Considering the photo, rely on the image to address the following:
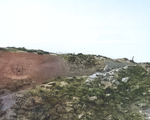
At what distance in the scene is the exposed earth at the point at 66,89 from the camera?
6.84 m

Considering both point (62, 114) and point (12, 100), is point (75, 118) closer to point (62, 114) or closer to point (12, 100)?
point (62, 114)

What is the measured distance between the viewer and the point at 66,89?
329 inches

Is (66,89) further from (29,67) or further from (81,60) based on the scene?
(81,60)

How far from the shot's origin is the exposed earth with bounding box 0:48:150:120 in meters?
6.84

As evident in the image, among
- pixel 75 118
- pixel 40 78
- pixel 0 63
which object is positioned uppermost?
pixel 0 63

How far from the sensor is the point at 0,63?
927 centimetres

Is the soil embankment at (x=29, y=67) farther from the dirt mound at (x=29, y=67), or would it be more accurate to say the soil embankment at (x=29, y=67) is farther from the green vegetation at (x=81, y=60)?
the green vegetation at (x=81, y=60)

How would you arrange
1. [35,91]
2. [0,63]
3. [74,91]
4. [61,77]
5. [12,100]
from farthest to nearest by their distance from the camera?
[61,77]
[0,63]
[74,91]
[35,91]
[12,100]

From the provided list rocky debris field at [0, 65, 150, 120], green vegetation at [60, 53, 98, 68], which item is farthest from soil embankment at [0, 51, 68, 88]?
rocky debris field at [0, 65, 150, 120]

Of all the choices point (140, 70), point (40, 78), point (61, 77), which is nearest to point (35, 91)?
point (40, 78)

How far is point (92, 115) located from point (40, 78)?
12.3 ft

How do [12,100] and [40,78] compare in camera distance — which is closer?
[12,100]

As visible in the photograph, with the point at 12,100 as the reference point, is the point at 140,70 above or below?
above

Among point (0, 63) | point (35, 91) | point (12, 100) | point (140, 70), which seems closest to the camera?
point (12, 100)
